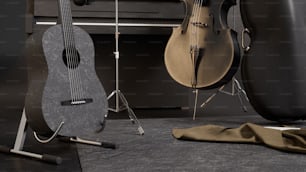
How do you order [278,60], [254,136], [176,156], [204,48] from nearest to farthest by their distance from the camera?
[176,156], [254,136], [278,60], [204,48]

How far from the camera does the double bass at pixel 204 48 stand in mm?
1351

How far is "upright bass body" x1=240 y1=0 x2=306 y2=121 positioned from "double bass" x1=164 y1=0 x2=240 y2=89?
0.07 meters

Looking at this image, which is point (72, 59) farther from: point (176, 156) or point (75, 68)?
point (176, 156)

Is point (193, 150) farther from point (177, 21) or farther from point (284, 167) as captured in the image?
point (177, 21)

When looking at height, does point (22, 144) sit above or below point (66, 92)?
below

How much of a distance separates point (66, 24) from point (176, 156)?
36 cm

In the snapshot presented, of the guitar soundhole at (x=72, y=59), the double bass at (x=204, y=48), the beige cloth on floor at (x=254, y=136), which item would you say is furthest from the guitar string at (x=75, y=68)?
the double bass at (x=204, y=48)

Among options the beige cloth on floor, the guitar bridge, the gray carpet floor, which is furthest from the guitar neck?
the beige cloth on floor

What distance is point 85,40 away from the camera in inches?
38.1

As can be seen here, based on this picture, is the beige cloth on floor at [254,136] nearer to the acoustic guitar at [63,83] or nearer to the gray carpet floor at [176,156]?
the gray carpet floor at [176,156]

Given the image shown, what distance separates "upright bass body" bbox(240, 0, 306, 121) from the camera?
1.27 m

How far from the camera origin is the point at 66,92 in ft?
2.99

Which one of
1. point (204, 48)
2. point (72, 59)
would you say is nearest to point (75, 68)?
point (72, 59)

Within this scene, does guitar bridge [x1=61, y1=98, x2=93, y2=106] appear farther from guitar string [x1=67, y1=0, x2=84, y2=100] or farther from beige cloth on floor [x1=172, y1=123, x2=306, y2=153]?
beige cloth on floor [x1=172, y1=123, x2=306, y2=153]
